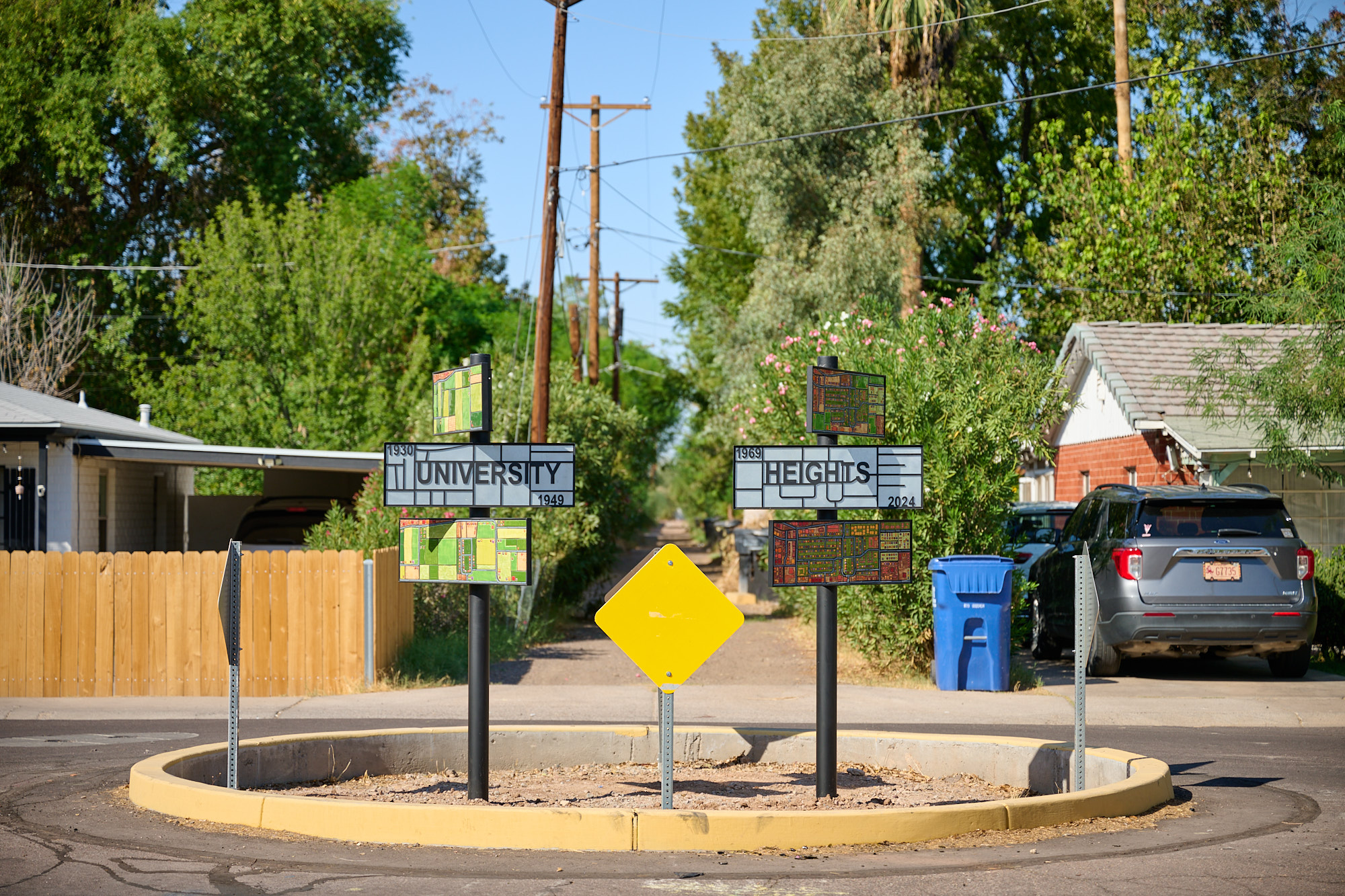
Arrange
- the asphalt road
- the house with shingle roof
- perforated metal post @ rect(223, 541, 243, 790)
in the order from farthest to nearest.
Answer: the house with shingle roof
perforated metal post @ rect(223, 541, 243, 790)
the asphalt road

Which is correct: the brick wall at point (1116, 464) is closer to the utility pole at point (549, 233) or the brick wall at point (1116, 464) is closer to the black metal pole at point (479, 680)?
the utility pole at point (549, 233)

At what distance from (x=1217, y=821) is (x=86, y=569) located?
11378 millimetres

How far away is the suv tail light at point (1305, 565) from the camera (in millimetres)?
13695

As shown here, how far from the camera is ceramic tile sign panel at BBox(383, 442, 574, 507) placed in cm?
815

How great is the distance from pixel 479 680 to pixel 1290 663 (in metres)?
10.7

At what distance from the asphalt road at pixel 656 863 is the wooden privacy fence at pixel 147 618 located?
18.2 ft

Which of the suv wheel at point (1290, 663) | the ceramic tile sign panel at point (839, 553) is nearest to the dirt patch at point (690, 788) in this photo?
the ceramic tile sign panel at point (839, 553)

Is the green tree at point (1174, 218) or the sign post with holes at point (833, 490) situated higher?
the green tree at point (1174, 218)

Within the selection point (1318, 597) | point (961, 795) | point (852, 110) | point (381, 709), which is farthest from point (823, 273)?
point (961, 795)

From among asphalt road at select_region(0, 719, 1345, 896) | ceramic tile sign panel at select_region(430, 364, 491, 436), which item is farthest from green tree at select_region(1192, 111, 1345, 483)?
ceramic tile sign panel at select_region(430, 364, 491, 436)

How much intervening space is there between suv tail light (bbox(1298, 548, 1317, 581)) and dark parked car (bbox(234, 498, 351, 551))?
14384 mm

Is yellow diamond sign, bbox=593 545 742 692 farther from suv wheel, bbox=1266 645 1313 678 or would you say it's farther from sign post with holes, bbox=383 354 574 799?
suv wheel, bbox=1266 645 1313 678

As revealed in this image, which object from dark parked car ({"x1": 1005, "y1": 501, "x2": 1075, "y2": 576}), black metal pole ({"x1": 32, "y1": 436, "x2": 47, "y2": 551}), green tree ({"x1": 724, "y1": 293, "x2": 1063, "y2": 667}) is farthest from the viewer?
black metal pole ({"x1": 32, "y1": 436, "x2": 47, "y2": 551})

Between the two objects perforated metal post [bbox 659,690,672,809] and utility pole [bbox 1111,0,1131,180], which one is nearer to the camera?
perforated metal post [bbox 659,690,672,809]
